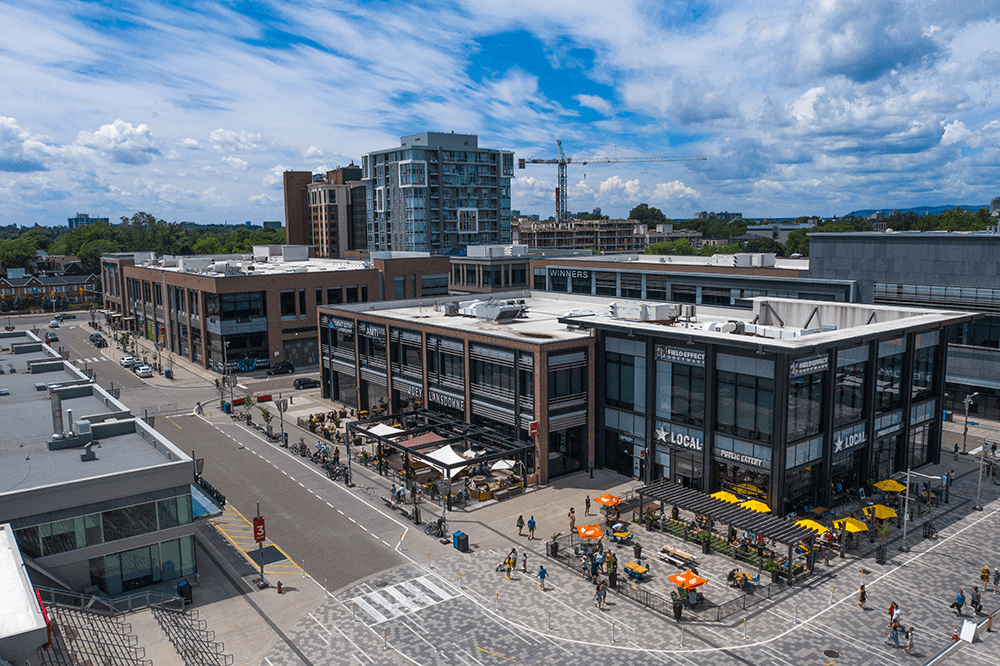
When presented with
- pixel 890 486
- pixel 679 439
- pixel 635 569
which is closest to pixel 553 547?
pixel 635 569

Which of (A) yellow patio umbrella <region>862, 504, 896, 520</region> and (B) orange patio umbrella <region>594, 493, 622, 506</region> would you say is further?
(B) orange patio umbrella <region>594, 493, 622, 506</region>

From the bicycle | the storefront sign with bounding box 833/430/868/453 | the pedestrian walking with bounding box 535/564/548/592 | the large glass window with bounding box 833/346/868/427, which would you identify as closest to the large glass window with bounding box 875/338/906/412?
the large glass window with bounding box 833/346/868/427

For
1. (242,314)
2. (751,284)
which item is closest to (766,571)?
(751,284)

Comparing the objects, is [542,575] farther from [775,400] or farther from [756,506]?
[775,400]

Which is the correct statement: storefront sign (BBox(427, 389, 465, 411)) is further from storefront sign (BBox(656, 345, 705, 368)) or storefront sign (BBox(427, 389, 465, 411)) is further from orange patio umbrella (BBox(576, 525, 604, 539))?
orange patio umbrella (BBox(576, 525, 604, 539))

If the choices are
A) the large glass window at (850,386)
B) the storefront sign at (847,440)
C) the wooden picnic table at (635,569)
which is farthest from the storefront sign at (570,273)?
the wooden picnic table at (635,569)

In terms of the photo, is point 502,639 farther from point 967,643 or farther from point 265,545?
point 967,643

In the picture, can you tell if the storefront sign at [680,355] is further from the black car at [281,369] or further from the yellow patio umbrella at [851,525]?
the black car at [281,369]
